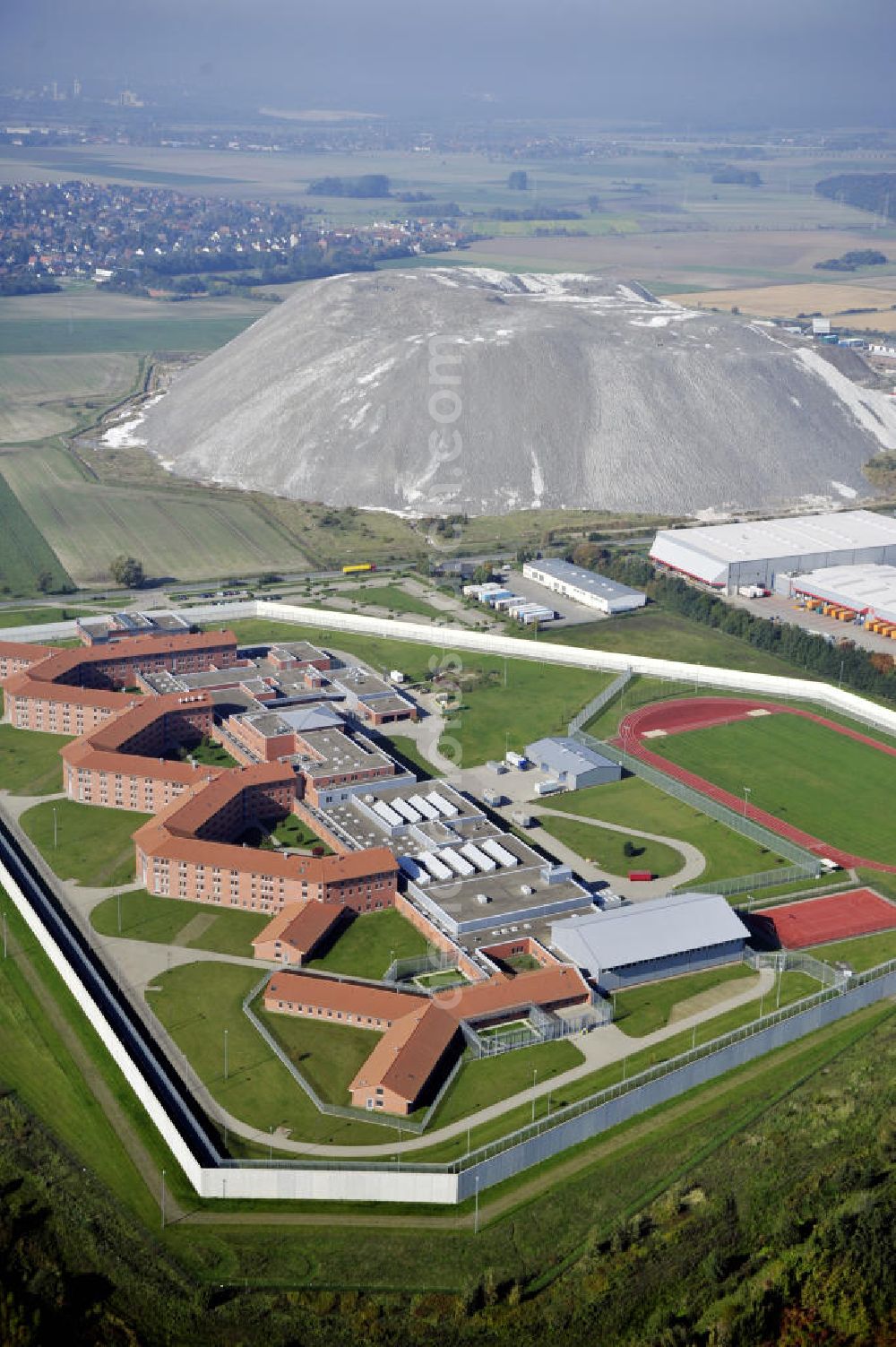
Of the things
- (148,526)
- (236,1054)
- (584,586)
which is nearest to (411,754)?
(236,1054)

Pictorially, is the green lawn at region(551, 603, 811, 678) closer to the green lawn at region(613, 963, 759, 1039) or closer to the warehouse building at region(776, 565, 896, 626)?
the warehouse building at region(776, 565, 896, 626)

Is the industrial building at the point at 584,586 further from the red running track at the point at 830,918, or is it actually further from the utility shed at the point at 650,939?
the utility shed at the point at 650,939

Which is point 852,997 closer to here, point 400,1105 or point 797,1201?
point 797,1201

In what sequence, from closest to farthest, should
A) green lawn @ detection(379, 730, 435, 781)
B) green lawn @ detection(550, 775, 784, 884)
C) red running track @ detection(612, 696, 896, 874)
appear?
green lawn @ detection(550, 775, 784, 884) → red running track @ detection(612, 696, 896, 874) → green lawn @ detection(379, 730, 435, 781)

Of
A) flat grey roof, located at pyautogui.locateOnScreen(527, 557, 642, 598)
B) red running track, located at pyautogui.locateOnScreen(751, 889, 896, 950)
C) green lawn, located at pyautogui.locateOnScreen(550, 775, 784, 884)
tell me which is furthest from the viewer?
flat grey roof, located at pyautogui.locateOnScreen(527, 557, 642, 598)

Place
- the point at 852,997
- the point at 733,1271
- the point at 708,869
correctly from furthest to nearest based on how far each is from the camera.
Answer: the point at 708,869
the point at 852,997
the point at 733,1271

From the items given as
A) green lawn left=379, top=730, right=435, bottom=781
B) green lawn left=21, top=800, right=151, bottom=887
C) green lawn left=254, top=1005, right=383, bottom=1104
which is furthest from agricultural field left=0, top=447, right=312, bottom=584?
green lawn left=254, top=1005, right=383, bottom=1104

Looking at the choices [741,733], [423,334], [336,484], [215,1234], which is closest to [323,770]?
[741,733]

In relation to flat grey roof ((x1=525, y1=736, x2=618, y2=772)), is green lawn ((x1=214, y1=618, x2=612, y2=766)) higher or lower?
lower
